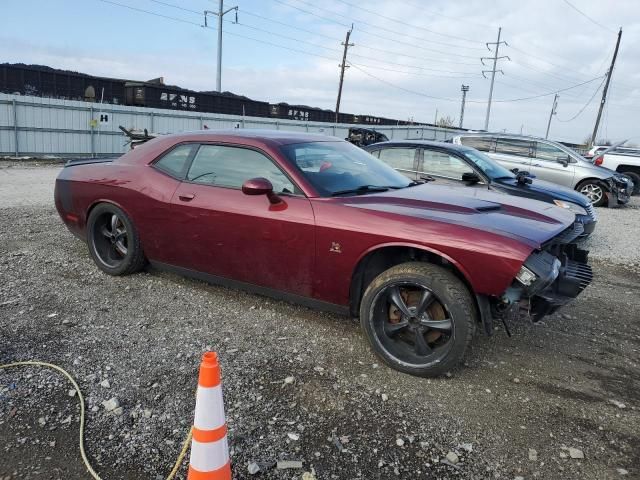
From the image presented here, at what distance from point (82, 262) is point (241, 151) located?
2385 millimetres

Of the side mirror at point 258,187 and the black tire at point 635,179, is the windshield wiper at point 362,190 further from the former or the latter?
the black tire at point 635,179

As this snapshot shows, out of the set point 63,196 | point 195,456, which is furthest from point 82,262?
point 195,456

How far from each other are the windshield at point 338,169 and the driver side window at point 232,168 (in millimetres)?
164

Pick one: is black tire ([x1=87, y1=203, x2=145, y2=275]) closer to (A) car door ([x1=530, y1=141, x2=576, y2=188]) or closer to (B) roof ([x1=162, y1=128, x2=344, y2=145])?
(B) roof ([x1=162, y1=128, x2=344, y2=145])

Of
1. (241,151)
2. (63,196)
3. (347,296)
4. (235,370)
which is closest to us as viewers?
(235,370)

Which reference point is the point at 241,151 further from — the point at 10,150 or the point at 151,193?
the point at 10,150

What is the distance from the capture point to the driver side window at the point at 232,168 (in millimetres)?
3723

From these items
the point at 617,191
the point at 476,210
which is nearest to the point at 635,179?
the point at 617,191

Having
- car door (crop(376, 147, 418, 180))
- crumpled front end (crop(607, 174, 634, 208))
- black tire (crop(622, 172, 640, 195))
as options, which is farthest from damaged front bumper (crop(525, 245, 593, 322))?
black tire (crop(622, 172, 640, 195))

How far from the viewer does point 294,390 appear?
2.93 m

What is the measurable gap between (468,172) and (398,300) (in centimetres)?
430

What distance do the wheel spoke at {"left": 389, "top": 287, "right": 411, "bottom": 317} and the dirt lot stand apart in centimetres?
41

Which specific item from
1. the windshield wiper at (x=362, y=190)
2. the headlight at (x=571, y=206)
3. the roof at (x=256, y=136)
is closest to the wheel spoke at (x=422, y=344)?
the windshield wiper at (x=362, y=190)

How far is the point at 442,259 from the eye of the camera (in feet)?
10.3
